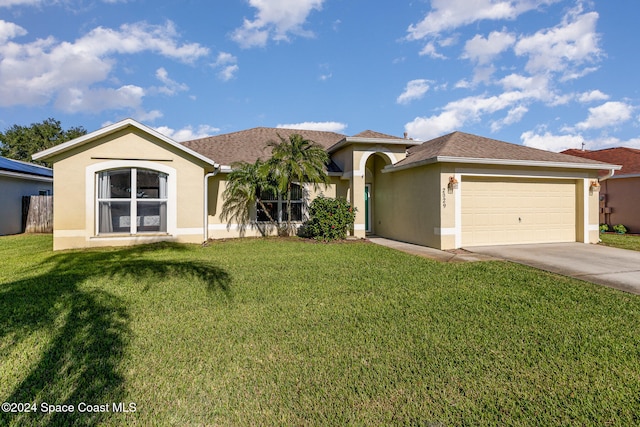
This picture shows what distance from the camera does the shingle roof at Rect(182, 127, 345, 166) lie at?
14.3 meters

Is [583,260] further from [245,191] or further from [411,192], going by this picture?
[245,191]

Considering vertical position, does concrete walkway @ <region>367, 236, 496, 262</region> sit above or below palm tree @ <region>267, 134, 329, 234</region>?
below

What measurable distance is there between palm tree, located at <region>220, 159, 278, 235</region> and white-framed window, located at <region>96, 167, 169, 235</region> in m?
2.57

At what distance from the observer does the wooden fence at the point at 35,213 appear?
1542 centimetres

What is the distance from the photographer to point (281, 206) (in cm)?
1407

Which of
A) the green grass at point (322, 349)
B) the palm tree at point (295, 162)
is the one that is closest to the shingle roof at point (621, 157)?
the green grass at point (322, 349)

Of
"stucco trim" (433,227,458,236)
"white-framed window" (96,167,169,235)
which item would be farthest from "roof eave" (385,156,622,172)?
"white-framed window" (96,167,169,235)

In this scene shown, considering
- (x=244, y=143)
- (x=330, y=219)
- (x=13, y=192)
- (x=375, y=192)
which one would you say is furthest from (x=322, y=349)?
(x=13, y=192)

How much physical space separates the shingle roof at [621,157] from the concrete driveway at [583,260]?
8.69m

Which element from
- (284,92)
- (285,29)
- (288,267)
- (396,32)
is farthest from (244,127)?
(288,267)


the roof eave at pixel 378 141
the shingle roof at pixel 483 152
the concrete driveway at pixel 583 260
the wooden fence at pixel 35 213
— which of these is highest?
the roof eave at pixel 378 141

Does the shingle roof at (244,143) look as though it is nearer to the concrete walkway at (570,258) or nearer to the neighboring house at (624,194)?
the concrete walkway at (570,258)

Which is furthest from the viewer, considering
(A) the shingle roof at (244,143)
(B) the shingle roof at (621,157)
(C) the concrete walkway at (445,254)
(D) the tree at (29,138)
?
(D) the tree at (29,138)

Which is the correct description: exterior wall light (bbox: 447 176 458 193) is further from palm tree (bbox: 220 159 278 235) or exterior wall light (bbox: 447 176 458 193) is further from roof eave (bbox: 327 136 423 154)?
palm tree (bbox: 220 159 278 235)
